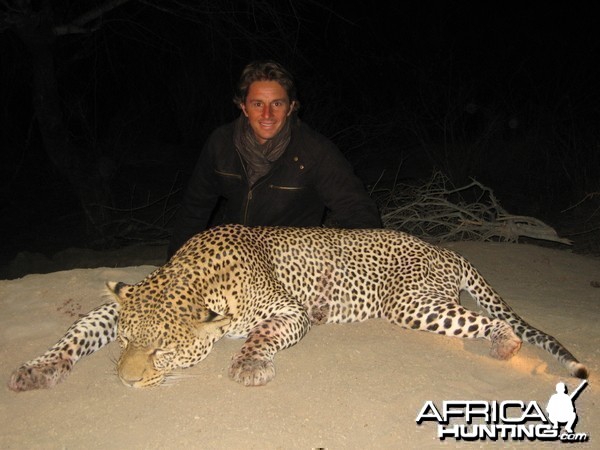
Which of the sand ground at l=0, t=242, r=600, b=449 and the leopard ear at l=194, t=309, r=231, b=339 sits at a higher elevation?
the leopard ear at l=194, t=309, r=231, b=339

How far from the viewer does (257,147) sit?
15.4 ft

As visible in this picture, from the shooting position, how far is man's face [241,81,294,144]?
4.52m

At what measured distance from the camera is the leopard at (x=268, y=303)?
10.1ft

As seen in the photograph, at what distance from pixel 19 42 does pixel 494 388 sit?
8.50 meters

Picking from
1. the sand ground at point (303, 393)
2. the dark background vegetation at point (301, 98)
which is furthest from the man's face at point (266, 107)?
the dark background vegetation at point (301, 98)

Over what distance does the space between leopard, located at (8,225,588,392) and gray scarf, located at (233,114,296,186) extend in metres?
0.70

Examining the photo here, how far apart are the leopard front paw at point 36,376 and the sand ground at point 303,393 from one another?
0.05 m

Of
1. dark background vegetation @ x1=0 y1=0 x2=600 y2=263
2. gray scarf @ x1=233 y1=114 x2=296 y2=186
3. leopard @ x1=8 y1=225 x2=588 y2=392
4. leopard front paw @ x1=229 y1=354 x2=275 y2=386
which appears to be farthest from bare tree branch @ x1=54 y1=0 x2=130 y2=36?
leopard front paw @ x1=229 y1=354 x2=275 y2=386

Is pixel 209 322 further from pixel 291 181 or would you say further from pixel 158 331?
pixel 291 181

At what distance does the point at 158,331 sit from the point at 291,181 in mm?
2151

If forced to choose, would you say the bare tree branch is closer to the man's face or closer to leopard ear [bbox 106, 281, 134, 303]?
the man's face

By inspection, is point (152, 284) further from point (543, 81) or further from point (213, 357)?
point (543, 81)

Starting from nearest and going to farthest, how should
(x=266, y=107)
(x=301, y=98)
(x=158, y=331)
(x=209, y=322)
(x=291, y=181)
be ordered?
(x=158, y=331) < (x=209, y=322) < (x=266, y=107) < (x=291, y=181) < (x=301, y=98)

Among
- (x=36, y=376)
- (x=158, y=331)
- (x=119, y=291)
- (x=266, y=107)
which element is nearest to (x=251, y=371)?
(x=158, y=331)
